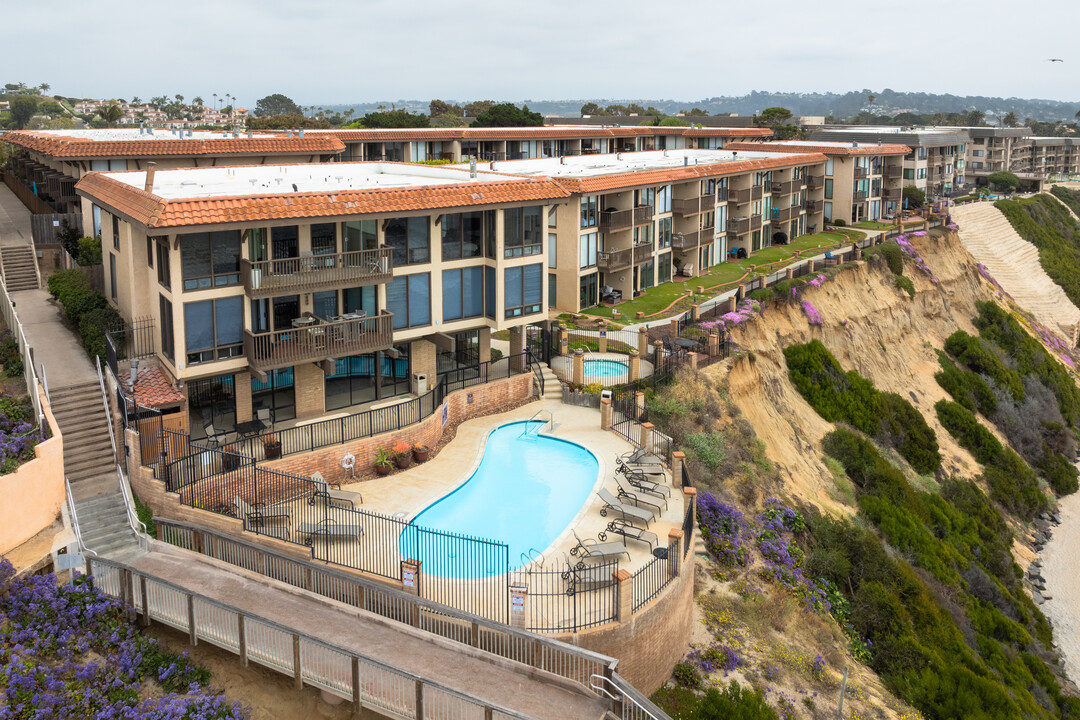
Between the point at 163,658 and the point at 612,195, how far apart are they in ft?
121

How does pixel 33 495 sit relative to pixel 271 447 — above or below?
above

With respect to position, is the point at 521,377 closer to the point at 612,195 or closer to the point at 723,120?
the point at 612,195

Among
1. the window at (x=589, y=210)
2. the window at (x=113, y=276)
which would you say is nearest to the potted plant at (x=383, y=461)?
the window at (x=113, y=276)

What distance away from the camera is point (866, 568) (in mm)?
34750

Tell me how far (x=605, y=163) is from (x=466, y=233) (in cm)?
2802

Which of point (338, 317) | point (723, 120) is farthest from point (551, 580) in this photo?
point (723, 120)

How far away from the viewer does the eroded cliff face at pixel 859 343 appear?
1655 inches

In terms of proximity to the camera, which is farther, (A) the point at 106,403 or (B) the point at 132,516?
(A) the point at 106,403

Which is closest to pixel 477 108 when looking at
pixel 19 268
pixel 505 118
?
pixel 505 118

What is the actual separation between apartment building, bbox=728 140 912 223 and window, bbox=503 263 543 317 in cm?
4852

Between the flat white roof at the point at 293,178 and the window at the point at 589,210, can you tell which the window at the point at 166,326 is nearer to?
the flat white roof at the point at 293,178

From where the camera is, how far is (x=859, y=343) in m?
57.2

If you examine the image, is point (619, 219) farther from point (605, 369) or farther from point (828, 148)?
point (828, 148)

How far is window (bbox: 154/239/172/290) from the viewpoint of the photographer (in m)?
27.0
